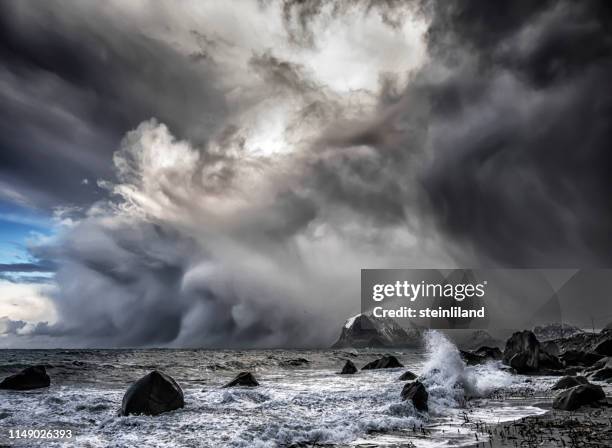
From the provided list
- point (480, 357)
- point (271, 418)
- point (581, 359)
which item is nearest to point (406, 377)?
point (271, 418)

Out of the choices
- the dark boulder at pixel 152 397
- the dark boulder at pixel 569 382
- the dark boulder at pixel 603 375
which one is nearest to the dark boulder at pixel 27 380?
the dark boulder at pixel 152 397

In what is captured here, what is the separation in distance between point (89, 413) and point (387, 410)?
11.7 metres

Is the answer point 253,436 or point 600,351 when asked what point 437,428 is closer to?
point 253,436

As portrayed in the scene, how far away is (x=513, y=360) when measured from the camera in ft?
136

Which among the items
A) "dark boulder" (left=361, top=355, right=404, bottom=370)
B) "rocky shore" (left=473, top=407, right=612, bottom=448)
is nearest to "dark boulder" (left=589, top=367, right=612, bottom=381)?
"rocky shore" (left=473, top=407, right=612, bottom=448)

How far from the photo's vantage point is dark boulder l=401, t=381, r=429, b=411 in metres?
15.5

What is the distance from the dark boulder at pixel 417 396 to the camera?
15470 mm

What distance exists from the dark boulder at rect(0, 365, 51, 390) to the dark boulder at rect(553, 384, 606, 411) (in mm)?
27269

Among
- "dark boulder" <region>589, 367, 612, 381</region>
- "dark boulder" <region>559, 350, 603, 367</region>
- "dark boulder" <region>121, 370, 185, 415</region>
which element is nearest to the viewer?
"dark boulder" <region>121, 370, 185, 415</region>

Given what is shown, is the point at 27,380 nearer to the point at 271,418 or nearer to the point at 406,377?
the point at 271,418

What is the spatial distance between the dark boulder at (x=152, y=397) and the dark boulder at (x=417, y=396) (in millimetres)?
9676

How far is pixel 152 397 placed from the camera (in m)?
14.4

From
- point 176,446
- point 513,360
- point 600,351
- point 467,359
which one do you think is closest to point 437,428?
point 176,446

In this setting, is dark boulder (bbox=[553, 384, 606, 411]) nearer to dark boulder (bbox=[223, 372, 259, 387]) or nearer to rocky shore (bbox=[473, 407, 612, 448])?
rocky shore (bbox=[473, 407, 612, 448])
